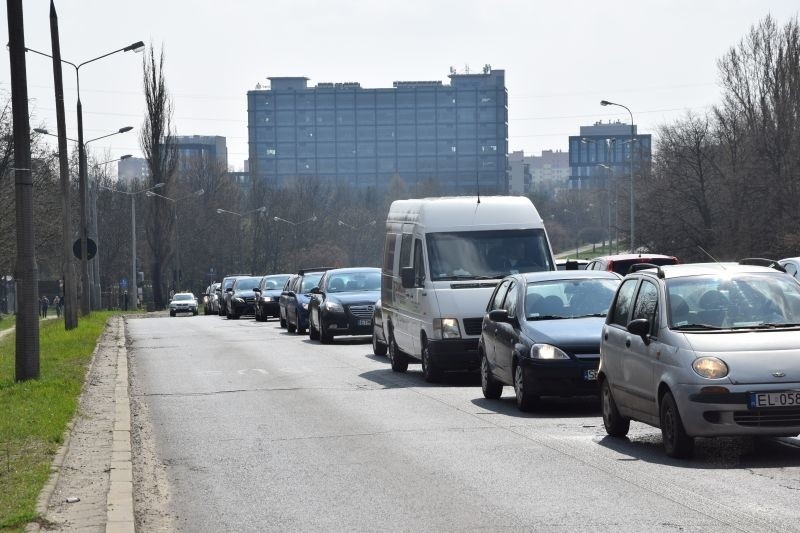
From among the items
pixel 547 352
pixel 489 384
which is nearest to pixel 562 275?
pixel 489 384

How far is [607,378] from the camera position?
1327 centimetres

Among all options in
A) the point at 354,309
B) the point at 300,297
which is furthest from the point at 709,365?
the point at 300,297

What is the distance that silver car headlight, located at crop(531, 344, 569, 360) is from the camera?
15.4 metres

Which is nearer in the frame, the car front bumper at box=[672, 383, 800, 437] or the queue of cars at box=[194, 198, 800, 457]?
the car front bumper at box=[672, 383, 800, 437]

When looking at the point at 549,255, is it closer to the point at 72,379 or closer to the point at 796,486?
the point at 72,379

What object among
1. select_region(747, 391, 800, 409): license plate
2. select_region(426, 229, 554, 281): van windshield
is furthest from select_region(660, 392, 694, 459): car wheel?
select_region(426, 229, 554, 281): van windshield

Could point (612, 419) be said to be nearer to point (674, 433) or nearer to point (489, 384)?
point (674, 433)

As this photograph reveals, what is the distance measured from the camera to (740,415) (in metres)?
10.9

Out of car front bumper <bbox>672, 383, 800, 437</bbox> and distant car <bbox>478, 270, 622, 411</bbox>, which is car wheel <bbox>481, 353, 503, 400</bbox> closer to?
distant car <bbox>478, 270, 622, 411</bbox>

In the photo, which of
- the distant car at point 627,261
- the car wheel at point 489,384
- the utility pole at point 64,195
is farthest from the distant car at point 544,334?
the utility pole at point 64,195

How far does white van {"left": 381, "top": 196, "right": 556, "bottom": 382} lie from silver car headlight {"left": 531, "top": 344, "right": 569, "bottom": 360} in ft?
13.4

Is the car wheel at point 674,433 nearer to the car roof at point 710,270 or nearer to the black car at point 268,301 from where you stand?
the car roof at point 710,270

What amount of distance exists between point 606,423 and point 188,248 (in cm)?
11087

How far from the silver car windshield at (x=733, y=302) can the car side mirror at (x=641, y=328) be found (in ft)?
0.71
